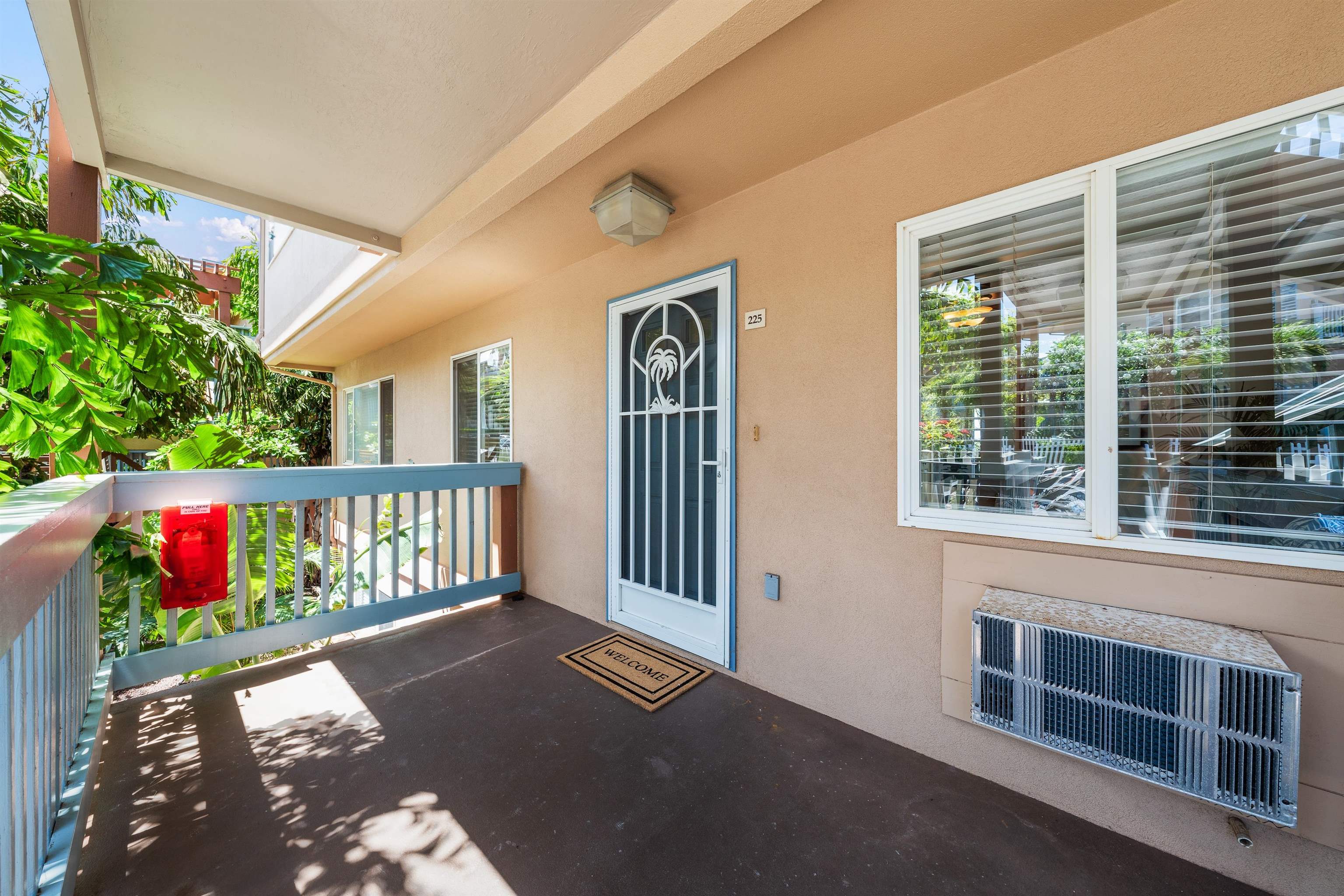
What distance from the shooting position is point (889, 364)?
2.05 metres

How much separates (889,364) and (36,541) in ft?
8.03

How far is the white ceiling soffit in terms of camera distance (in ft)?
5.63

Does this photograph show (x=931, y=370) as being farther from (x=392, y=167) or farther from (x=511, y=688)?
(x=392, y=167)

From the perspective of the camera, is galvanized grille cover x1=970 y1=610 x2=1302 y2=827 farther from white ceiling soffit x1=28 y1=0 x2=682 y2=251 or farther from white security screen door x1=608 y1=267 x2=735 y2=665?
white ceiling soffit x1=28 y1=0 x2=682 y2=251

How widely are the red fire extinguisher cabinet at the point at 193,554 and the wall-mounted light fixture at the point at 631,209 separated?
99.0 inches

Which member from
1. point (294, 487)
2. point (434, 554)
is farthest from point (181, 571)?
point (434, 554)

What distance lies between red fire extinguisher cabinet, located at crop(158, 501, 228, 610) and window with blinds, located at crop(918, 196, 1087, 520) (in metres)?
3.43

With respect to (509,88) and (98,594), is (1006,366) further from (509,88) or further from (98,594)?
(98,594)

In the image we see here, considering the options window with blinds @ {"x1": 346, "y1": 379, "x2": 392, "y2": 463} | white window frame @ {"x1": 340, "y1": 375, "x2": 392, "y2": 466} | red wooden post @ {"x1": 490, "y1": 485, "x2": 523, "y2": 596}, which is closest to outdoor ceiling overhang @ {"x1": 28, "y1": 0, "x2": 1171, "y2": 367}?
red wooden post @ {"x1": 490, "y1": 485, "x2": 523, "y2": 596}

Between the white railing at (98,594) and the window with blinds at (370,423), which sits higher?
the window with blinds at (370,423)

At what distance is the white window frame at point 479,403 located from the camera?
13.8 feet

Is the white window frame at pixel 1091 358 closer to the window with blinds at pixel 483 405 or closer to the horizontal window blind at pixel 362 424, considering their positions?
the window with blinds at pixel 483 405

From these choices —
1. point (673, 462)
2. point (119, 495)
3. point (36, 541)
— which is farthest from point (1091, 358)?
point (119, 495)

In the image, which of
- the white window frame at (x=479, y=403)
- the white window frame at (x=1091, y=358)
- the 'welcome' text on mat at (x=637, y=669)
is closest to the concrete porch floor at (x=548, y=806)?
the 'welcome' text on mat at (x=637, y=669)
